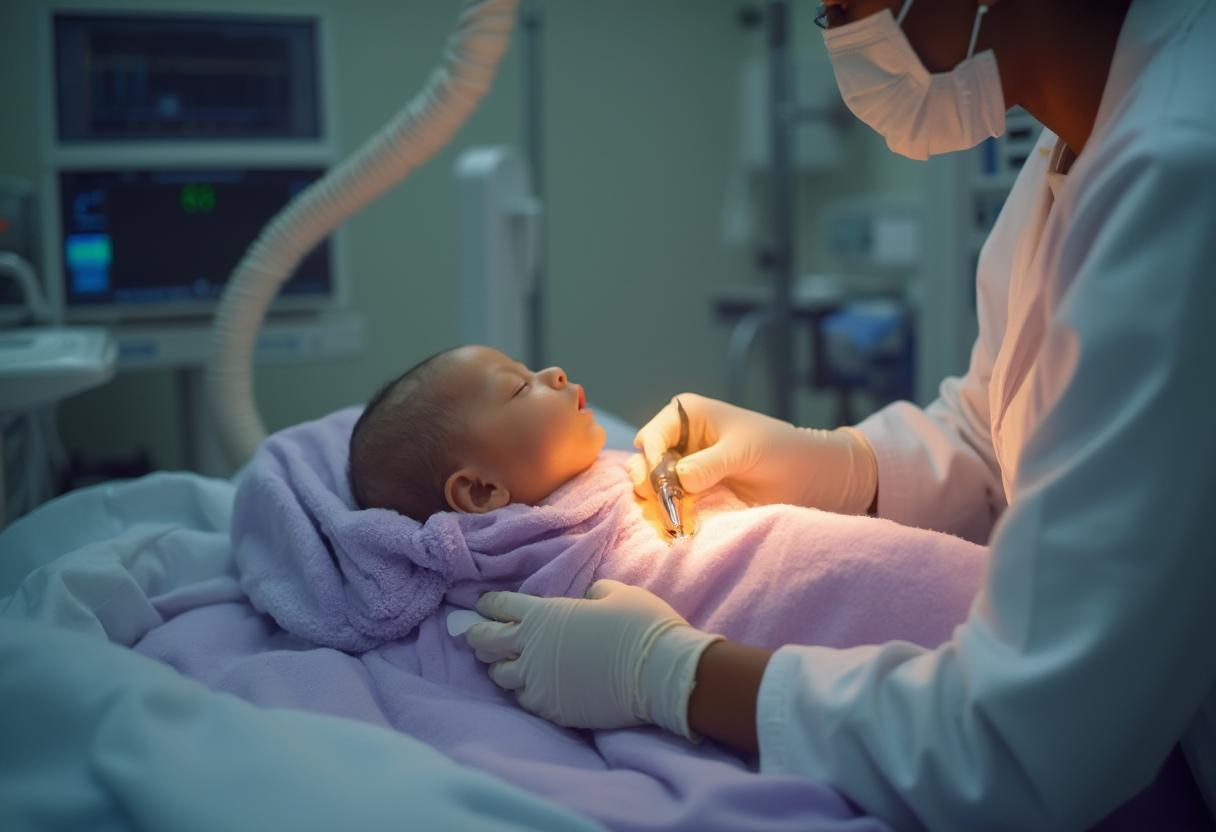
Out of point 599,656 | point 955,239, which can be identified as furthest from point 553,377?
point 955,239

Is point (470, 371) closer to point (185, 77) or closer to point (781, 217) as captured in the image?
point (185, 77)

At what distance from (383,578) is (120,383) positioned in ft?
9.48

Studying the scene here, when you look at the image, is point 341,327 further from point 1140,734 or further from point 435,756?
point 1140,734

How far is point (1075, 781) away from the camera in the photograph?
2.35 feet

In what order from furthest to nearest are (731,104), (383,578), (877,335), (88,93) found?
1. (731,104)
2. (877,335)
3. (88,93)
4. (383,578)

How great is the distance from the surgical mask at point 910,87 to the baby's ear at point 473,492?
0.55 m

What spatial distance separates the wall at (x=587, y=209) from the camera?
12.6ft

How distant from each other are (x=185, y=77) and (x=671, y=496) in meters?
2.09

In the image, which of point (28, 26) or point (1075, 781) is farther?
point (28, 26)

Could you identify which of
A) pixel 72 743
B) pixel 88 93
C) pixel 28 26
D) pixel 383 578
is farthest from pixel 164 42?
pixel 72 743

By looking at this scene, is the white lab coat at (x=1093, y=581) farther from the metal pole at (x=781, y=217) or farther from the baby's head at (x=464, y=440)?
the metal pole at (x=781, y=217)

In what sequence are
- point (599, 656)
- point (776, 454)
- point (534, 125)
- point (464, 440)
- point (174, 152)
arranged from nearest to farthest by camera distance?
point (599, 656) → point (464, 440) → point (776, 454) → point (174, 152) → point (534, 125)

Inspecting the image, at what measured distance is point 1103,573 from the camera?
28.0 inches

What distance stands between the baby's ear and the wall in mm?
2778
